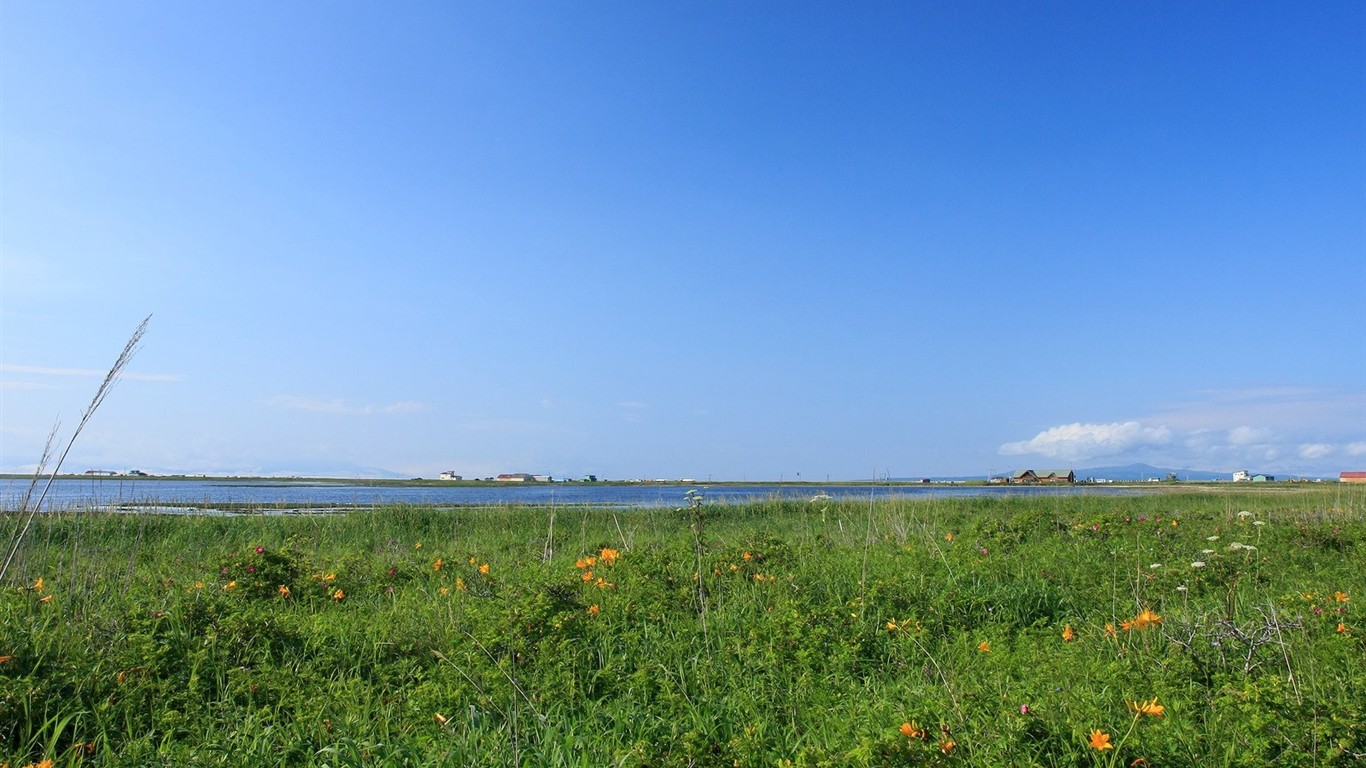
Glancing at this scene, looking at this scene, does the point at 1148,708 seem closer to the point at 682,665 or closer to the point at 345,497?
the point at 682,665

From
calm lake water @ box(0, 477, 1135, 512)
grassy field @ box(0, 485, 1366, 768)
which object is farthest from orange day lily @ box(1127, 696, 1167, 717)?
calm lake water @ box(0, 477, 1135, 512)

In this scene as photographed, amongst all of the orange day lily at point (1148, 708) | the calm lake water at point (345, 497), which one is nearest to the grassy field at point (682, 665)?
the orange day lily at point (1148, 708)

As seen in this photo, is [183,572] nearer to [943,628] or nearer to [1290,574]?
[943,628]

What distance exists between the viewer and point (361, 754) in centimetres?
329

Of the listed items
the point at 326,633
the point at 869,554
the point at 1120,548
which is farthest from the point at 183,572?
the point at 1120,548

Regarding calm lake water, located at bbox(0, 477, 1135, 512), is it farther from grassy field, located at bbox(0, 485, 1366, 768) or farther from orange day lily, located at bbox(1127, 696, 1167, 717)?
orange day lily, located at bbox(1127, 696, 1167, 717)

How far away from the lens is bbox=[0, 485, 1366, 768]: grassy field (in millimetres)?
3049

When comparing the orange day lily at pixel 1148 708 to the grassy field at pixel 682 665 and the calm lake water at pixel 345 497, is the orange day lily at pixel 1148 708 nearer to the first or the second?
the grassy field at pixel 682 665

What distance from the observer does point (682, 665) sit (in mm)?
4336

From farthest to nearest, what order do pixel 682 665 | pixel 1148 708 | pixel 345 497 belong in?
pixel 345 497 → pixel 682 665 → pixel 1148 708

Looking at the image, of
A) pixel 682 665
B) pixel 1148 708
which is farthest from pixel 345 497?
pixel 1148 708

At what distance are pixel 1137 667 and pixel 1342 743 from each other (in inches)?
41.1

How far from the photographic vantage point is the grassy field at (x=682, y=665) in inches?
120

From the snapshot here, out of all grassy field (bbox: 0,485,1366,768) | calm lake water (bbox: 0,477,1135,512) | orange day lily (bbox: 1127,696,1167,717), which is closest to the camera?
orange day lily (bbox: 1127,696,1167,717)
